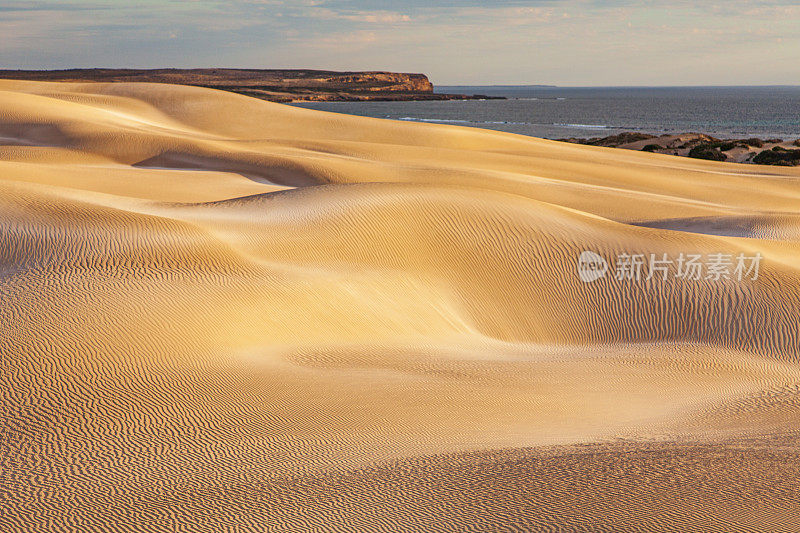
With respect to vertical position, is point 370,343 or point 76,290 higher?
point 76,290

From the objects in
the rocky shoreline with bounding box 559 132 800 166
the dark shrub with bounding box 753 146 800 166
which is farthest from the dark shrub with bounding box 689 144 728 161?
the dark shrub with bounding box 753 146 800 166

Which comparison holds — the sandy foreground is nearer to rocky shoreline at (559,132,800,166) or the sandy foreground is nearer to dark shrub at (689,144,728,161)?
rocky shoreline at (559,132,800,166)

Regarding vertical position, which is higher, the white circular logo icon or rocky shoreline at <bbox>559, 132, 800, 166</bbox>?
rocky shoreline at <bbox>559, 132, 800, 166</bbox>

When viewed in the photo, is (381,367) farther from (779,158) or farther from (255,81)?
(255,81)

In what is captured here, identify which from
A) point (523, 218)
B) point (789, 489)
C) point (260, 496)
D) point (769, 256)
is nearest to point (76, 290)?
point (260, 496)

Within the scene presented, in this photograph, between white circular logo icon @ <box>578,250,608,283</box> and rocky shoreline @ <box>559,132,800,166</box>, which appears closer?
white circular logo icon @ <box>578,250,608,283</box>

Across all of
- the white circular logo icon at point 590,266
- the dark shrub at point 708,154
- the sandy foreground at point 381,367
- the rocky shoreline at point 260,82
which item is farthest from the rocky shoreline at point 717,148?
the rocky shoreline at point 260,82

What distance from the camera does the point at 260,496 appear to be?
13.9 ft

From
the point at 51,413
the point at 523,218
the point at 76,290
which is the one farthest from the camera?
the point at 523,218

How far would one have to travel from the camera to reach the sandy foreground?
4.08 metres

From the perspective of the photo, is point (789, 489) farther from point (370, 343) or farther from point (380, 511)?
point (370, 343)

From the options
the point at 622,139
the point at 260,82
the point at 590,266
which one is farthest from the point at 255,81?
the point at 590,266

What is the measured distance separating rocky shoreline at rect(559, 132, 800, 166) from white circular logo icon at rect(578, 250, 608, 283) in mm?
27554

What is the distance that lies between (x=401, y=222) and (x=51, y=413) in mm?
6497
